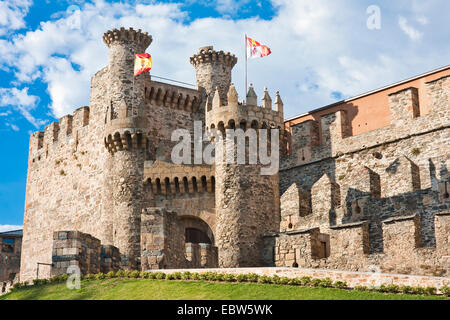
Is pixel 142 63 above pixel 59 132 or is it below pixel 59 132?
above

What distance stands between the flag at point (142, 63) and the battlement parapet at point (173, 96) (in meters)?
1.39

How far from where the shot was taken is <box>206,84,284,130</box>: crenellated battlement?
35.5 meters

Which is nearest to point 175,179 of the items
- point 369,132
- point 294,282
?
point 369,132

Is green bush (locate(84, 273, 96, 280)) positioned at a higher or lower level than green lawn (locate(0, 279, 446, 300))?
higher

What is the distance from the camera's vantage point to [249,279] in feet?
85.4

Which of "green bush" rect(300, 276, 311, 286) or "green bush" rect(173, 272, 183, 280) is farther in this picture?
"green bush" rect(173, 272, 183, 280)

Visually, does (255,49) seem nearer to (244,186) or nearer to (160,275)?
(244,186)

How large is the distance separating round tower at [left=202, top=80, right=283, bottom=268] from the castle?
6 centimetres

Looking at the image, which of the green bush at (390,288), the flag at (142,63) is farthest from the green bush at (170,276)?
the flag at (142,63)

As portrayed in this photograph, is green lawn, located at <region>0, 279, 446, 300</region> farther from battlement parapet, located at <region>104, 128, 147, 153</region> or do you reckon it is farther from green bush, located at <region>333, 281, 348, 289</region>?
battlement parapet, located at <region>104, 128, 147, 153</region>

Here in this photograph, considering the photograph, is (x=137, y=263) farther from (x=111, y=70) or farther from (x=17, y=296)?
(x=111, y=70)

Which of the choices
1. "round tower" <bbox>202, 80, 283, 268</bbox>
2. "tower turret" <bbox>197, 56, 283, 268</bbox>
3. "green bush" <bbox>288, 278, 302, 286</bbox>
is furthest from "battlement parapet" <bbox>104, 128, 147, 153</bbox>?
"green bush" <bbox>288, 278, 302, 286</bbox>

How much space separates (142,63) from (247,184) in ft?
→ 36.8

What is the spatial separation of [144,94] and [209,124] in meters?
7.59
